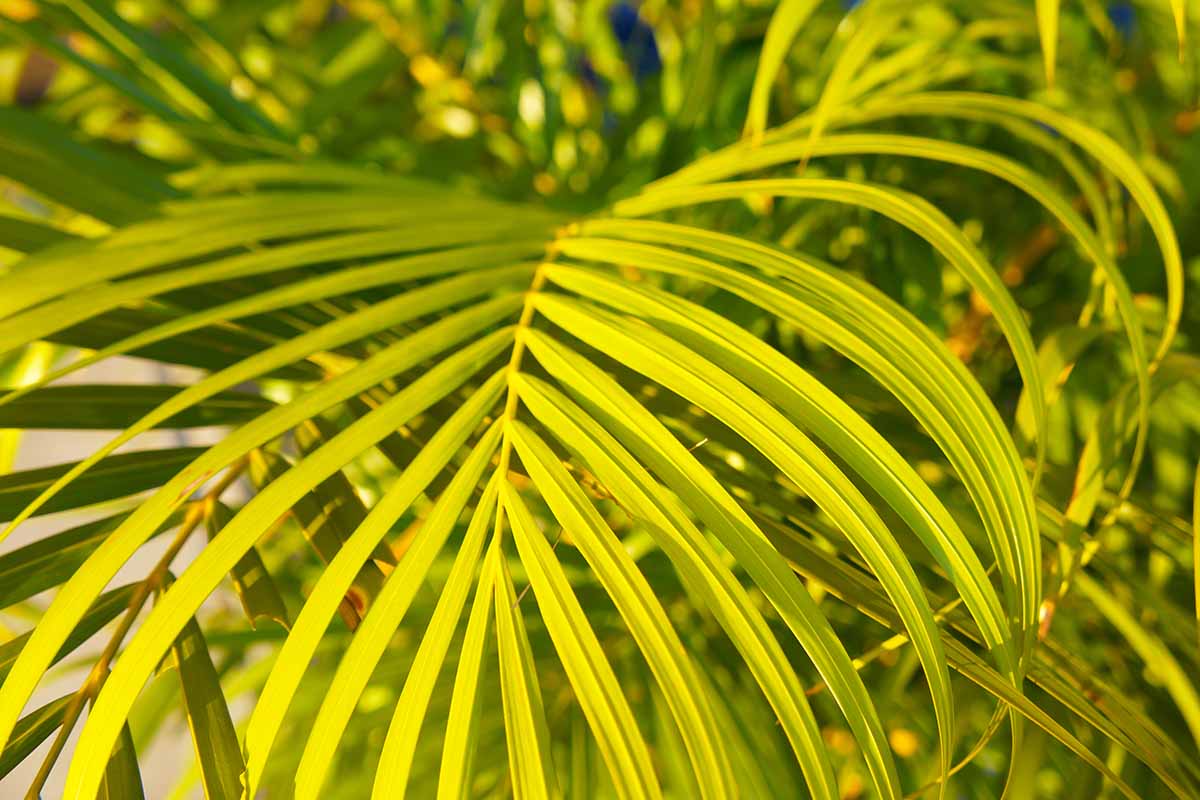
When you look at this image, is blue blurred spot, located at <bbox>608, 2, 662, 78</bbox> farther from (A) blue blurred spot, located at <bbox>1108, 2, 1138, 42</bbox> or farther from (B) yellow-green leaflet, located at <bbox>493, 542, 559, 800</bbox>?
(B) yellow-green leaflet, located at <bbox>493, 542, 559, 800</bbox>

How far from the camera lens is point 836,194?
11.2 inches

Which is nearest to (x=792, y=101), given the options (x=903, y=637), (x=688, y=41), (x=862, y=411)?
(x=688, y=41)

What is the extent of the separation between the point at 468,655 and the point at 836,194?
17 centimetres

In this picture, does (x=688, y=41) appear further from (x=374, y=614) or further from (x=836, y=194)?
(x=374, y=614)

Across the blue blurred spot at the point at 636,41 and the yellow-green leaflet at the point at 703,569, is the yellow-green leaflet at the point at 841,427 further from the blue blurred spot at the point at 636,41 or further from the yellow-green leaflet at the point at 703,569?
the blue blurred spot at the point at 636,41

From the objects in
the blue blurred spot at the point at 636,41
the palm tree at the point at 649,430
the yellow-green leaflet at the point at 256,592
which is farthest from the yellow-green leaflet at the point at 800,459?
the blue blurred spot at the point at 636,41

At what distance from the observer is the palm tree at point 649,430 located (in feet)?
0.69

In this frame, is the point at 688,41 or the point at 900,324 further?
the point at 688,41

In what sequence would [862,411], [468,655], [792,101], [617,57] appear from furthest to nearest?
[617,57]
[792,101]
[862,411]
[468,655]

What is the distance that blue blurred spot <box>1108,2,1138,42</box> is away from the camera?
27.6 inches

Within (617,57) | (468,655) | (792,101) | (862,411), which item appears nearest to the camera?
(468,655)

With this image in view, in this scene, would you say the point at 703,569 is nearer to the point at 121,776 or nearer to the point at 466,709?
the point at 466,709

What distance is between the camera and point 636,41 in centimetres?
85

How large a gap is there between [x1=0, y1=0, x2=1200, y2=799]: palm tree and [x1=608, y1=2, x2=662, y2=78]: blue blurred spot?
0.80 feet
